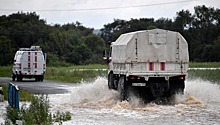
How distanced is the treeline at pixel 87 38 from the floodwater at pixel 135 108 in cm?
5060

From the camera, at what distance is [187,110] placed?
62.5 ft

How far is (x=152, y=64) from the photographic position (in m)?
20.9

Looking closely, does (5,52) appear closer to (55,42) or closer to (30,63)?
(55,42)

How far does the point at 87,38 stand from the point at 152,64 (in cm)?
8301

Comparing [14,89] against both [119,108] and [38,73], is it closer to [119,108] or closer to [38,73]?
[119,108]

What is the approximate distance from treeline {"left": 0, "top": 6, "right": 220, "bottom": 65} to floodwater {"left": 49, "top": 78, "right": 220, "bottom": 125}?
50.6 metres

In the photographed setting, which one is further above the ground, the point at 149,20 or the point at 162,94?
the point at 149,20

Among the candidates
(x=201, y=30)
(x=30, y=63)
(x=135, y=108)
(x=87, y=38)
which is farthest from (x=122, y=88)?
(x=87, y=38)

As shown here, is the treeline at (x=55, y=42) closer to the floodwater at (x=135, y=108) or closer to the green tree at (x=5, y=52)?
the green tree at (x=5, y=52)

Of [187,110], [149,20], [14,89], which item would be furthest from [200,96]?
[149,20]

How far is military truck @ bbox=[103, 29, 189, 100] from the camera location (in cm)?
2070

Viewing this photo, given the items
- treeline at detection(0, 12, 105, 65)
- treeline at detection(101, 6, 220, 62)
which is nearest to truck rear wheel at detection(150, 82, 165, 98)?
treeline at detection(101, 6, 220, 62)

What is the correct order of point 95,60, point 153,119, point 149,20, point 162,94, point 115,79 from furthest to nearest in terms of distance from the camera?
point 149,20 < point 95,60 < point 115,79 < point 162,94 < point 153,119

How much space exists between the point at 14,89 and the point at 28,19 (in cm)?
9732
